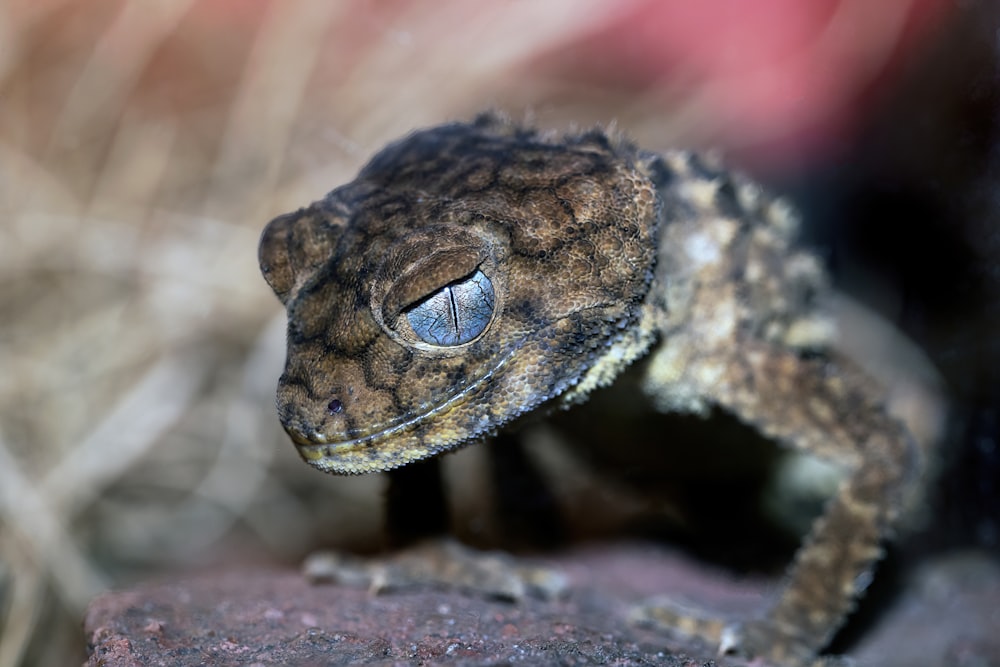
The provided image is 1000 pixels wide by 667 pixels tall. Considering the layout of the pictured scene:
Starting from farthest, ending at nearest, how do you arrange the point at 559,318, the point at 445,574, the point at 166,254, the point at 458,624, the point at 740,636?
the point at 166,254
the point at 445,574
the point at 740,636
the point at 559,318
the point at 458,624

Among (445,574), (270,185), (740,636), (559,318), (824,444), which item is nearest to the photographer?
(559,318)

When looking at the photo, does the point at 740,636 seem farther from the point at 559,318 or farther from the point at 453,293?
the point at 453,293

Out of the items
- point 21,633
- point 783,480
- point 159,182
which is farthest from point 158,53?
point 783,480

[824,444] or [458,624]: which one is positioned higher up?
[824,444]

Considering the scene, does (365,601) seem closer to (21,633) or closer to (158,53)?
(21,633)

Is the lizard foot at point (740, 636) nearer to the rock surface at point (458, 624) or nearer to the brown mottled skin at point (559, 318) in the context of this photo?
the brown mottled skin at point (559, 318)

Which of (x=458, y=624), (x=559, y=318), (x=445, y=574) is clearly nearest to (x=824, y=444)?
(x=559, y=318)

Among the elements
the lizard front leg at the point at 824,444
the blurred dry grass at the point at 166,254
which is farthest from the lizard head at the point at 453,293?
the blurred dry grass at the point at 166,254
